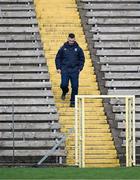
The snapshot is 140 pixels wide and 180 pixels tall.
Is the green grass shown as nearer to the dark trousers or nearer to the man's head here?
the dark trousers

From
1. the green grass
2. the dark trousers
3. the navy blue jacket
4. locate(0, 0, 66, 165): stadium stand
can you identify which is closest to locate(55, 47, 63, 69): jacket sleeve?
the navy blue jacket

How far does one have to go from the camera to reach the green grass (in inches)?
767

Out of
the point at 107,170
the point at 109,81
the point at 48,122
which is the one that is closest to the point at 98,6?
the point at 109,81

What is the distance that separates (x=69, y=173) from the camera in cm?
2030

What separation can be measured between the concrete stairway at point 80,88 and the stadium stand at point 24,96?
0.70 ft

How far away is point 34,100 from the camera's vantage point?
987 inches

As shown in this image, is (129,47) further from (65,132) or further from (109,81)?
(65,132)

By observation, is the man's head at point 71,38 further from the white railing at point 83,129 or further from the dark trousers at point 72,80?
the white railing at point 83,129

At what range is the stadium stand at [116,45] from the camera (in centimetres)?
2554

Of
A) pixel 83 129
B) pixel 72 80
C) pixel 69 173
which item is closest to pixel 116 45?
pixel 72 80

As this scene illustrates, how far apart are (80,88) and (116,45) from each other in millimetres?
2632

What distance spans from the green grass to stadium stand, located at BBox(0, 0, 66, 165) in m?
1.92

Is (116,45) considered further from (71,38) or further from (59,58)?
(71,38)

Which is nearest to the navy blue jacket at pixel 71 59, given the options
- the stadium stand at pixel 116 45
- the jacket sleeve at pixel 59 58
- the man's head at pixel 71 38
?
the jacket sleeve at pixel 59 58
